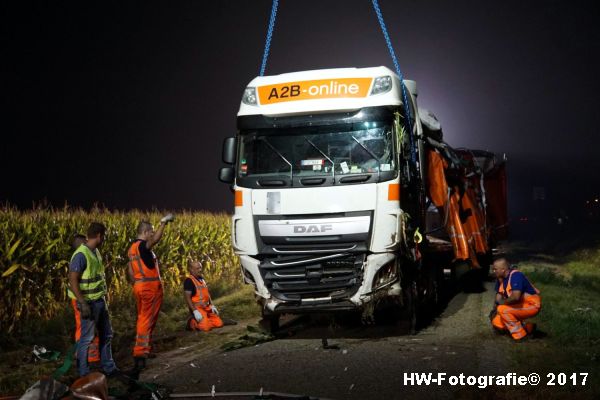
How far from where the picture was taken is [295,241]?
7953 mm

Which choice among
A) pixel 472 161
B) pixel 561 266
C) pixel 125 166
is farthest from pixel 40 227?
pixel 125 166

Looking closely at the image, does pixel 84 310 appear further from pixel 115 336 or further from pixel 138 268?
pixel 115 336

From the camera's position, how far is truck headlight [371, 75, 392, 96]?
818cm

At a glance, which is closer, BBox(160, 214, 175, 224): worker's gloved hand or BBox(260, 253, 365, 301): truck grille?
BBox(160, 214, 175, 224): worker's gloved hand

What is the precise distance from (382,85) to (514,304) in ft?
10.9

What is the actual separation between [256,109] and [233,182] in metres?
1.05

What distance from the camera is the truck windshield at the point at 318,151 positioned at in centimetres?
798

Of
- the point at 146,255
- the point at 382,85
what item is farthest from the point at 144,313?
the point at 382,85

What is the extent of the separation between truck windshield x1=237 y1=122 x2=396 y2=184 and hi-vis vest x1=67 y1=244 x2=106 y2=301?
2332 mm

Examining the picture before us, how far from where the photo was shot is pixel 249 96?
28.2ft

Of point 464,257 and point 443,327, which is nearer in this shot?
point 443,327

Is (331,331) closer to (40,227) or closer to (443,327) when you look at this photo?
(443,327)

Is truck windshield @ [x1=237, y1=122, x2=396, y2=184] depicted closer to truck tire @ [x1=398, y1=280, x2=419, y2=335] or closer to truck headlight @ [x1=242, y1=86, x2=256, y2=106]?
truck headlight @ [x1=242, y1=86, x2=256, y2=106]

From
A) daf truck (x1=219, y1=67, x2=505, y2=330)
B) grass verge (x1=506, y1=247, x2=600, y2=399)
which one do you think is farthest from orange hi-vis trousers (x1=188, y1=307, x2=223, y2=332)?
grass verge (x1=506, y1=247, x2=600, y2=399)
